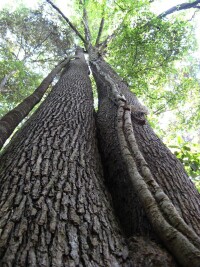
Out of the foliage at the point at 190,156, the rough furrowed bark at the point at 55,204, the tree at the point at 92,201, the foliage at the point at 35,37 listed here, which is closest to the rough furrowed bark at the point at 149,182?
the tree at the point at 92,201

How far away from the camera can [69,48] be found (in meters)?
14.5

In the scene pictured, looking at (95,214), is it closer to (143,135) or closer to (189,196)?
(189,196)

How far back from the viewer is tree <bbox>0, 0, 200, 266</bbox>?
148 centimetres

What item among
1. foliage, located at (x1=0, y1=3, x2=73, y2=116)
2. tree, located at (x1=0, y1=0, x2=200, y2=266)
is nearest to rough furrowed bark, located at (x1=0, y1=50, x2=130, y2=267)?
tree, located at (x1=0, y1=0, x2=200, y2=266)

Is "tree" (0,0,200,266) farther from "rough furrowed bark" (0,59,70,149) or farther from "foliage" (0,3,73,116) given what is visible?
"foliage" (0,3,73,116)

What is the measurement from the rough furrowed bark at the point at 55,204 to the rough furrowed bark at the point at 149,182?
0.21 metres

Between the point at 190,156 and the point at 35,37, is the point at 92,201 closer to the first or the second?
the point at 190,156

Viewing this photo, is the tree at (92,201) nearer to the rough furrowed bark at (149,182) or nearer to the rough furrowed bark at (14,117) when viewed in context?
the rough furrowed bark at (149,182)

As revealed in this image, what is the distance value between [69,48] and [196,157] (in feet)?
39.5

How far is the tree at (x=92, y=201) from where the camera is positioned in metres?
1.48

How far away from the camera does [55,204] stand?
1.83 m

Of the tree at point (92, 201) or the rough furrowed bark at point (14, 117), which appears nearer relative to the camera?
the tree at point (92, 201)

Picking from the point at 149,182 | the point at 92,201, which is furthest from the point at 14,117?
the point at 149,182

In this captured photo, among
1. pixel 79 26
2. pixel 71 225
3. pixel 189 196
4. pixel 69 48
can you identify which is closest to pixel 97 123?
pixel 189 196
